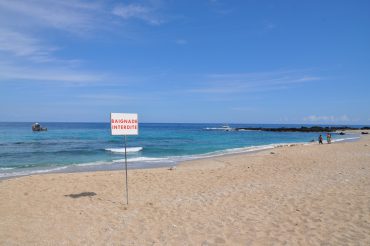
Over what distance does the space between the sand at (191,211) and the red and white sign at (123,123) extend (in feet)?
6.48

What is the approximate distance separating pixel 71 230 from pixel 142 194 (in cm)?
355

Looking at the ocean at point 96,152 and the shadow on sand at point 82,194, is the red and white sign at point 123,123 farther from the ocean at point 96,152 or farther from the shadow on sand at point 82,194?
the ocean at point 96,152

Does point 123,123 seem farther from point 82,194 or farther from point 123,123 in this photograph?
point 82,194

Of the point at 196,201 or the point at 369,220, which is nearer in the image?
the point at 369,220

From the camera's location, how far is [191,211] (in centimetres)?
761

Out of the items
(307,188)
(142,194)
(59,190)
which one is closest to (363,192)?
(307,188)

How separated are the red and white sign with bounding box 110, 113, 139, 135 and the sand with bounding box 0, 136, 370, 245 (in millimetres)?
1976

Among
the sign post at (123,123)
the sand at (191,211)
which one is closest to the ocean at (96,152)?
the sand at (191,211)

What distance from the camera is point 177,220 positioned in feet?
22.7

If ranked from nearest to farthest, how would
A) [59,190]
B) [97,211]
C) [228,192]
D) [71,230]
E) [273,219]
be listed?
[71,230] < [273,219] < [97,211] < [228,192] < [59,190]

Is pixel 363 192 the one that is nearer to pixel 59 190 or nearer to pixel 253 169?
pixel 253 169

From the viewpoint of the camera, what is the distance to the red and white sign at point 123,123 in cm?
794

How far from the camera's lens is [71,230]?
6.36m

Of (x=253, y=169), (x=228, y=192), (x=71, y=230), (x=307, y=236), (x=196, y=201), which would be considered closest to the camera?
(x=307, y=236)
